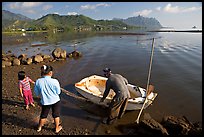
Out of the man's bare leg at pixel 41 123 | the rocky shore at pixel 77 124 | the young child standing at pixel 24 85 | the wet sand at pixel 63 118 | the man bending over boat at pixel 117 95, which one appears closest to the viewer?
the man's bare leg at pixel 41 123

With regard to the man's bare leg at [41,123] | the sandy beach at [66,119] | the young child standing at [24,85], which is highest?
the young child standing at [24,85]

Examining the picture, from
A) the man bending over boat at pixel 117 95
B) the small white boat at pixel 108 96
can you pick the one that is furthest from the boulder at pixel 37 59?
the man bending over boat at pixel 117 95

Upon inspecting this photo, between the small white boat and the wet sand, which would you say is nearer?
the wet sand

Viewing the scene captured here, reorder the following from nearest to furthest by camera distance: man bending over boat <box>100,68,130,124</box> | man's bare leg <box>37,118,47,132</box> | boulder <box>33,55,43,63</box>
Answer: man's bare leg <box>37,118,47,132</box>, man bending over boat <box>100,68,130,124</box>, boulder <box>33,55,43,63</box>

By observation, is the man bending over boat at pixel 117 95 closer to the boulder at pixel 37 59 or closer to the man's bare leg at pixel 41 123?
the man's bare leg at pixel 41 123

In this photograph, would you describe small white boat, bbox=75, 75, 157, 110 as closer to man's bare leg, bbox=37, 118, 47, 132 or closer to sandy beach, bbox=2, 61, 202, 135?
sandy beach, bbox=2, 61, 202, 135

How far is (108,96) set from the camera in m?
10.3

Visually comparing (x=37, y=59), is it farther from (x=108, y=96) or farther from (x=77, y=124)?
(x=77, y=124)

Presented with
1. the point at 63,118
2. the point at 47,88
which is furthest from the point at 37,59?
the point at 47,88

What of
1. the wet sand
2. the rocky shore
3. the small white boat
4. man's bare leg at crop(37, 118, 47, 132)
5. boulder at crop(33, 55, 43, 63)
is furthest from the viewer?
boulder at crop(33, 55, 43, 63)

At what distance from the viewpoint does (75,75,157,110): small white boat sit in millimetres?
8734

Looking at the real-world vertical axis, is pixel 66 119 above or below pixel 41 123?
below

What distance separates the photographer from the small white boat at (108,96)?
873cm

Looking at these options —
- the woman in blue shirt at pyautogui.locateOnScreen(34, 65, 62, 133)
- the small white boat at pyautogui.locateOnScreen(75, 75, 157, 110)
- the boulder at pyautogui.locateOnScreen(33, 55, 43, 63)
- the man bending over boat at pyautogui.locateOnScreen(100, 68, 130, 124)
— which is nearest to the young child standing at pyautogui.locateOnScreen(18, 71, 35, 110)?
the woman in blue shirt at pyautogui.locateOnScreen(34, 65, 62, 133)
